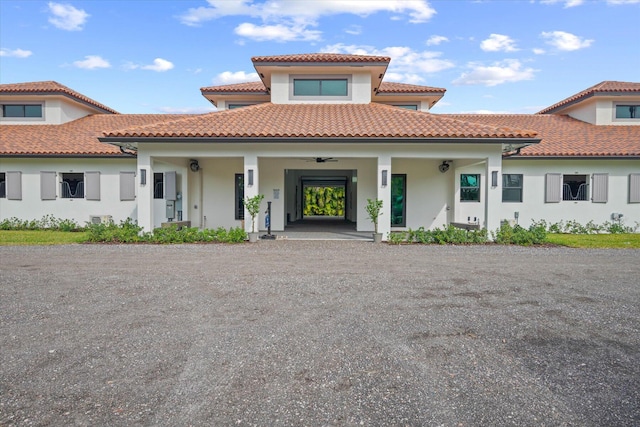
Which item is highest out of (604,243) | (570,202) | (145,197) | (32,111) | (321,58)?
(321,58)

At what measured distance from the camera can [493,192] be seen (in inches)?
538

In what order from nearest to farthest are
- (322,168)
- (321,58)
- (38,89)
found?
1. (321,58)
2. (322,168)
3. (38,89)

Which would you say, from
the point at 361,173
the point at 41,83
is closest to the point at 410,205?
the point at 361,173

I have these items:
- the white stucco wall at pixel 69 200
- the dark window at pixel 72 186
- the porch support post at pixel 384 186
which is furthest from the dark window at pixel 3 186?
the porch support post at pixel 384 186

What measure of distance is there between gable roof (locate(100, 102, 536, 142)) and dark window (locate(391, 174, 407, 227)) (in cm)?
278

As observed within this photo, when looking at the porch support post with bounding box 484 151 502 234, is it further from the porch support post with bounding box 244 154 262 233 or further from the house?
the porch support post with bounding box 244 154 262 233

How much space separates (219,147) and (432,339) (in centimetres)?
1074

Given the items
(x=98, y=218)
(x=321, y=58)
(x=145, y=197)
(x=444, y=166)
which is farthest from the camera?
(x=98, y=218)

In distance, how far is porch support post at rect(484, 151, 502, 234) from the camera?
1362cm

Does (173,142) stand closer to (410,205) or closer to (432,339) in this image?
(410,205)

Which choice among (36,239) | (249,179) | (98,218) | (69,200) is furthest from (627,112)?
(69,200)

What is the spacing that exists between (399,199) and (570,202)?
6.99 meters

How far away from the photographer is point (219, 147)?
1384 centimetres

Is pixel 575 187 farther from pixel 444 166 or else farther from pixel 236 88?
pixel 236 88
